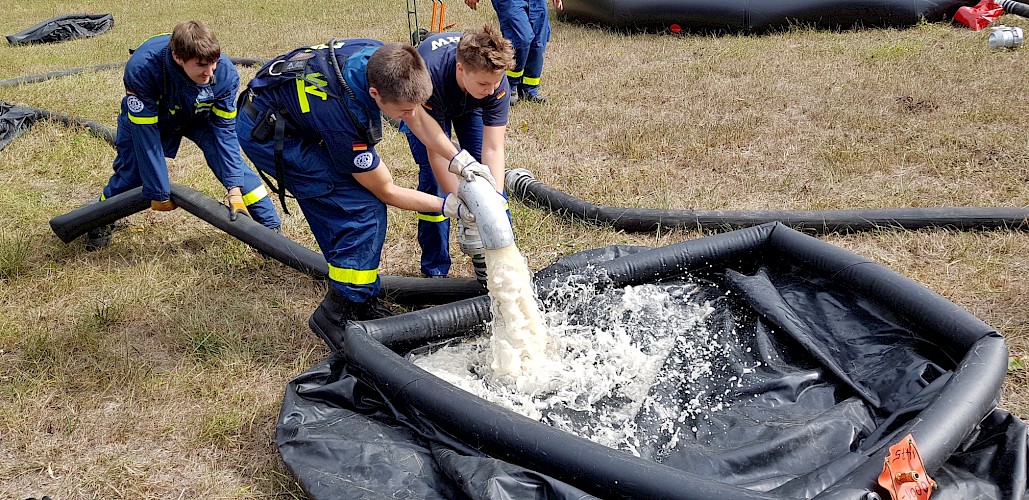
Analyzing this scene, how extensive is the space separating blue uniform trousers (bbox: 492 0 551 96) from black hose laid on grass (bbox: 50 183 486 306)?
2.63 meters

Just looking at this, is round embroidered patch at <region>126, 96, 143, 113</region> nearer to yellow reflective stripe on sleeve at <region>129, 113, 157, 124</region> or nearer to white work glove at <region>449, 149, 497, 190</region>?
yellow reflective stripe on sleeve at <region>129, 113, 157, 124</region>

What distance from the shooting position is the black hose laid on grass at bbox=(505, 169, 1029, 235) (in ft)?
12.4

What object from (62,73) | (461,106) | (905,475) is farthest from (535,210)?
(62,73)

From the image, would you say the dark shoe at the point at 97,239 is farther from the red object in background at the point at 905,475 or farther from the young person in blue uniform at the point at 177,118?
the red object in background at the point at 905,475

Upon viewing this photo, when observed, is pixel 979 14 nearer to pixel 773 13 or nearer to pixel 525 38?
pixel 773 13

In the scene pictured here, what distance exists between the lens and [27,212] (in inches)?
190

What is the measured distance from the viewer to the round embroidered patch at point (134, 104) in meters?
3.73

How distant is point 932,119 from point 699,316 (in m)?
3.24

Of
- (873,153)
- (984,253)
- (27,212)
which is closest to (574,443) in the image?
(984,253)

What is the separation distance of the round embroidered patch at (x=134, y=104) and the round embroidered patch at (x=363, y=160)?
1.60 metres

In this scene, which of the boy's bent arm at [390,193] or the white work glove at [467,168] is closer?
the white work glove at [467,168]

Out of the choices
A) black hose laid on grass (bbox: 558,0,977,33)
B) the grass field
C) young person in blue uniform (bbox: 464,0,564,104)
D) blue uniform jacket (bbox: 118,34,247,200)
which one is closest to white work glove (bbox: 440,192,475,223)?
the grass field

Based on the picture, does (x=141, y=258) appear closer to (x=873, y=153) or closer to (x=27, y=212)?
(x=27, y=212)

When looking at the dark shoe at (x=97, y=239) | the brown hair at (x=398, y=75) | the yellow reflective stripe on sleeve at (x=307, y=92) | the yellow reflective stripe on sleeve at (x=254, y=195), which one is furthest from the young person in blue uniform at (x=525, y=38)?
the brown hair at (x=398, y=75)
